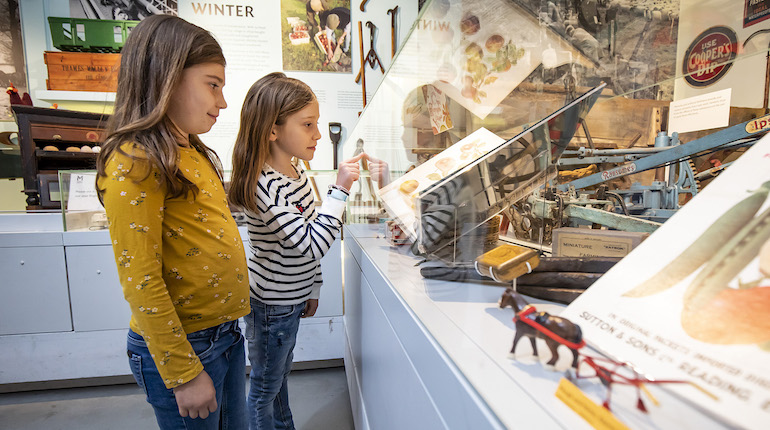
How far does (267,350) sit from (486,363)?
102cm

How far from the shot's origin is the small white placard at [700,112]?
24.9 inches

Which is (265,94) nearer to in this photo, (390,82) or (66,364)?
(390,82)

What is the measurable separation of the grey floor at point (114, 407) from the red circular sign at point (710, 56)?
1.81 metres

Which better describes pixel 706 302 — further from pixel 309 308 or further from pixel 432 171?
pixel 309 308

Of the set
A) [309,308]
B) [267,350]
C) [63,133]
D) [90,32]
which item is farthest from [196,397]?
[90,32]

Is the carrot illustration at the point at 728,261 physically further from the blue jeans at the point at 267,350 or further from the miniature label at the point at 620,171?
the blue jeans at the point at 267,350

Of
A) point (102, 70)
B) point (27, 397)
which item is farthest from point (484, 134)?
point (102, 70)

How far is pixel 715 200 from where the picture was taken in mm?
369

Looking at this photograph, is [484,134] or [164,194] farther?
[484,134]

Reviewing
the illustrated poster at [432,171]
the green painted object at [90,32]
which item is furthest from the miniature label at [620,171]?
the green painted object at [90,32]

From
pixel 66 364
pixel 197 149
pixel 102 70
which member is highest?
pixel 102 70

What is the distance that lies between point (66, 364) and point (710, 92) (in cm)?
288

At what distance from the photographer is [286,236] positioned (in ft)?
3.54

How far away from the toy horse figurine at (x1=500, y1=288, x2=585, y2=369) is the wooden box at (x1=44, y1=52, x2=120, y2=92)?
359 cm
